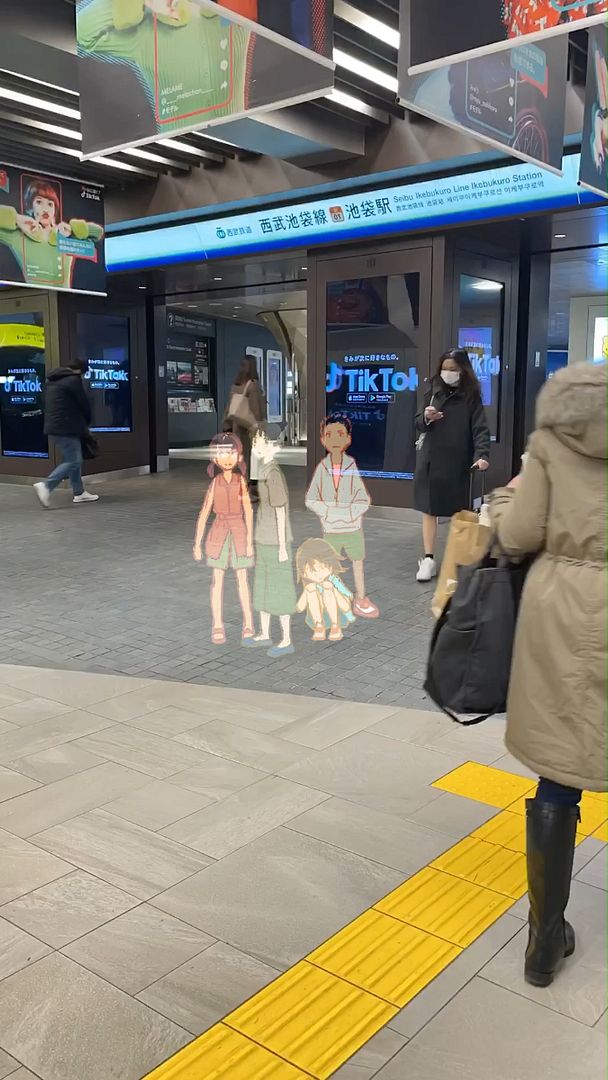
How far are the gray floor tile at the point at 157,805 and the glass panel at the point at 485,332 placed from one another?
7.10 metres

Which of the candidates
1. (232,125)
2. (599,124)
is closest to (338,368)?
(232,125)

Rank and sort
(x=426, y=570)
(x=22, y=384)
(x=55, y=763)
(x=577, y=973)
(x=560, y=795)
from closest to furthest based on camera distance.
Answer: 1. (x=560, y=795)
2. (x=577, y=973)
3. (x=55, y=763)
4. (x=426, y=570)
5. (x=22, y=384)

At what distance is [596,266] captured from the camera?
1203 centimetres

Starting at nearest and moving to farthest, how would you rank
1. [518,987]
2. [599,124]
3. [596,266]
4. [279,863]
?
1. [518,987]
2. [279,863]
3. [599,124]
4. [596,266]

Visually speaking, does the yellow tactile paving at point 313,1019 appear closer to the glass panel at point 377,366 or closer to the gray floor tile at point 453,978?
the gray floor tile at point 453,978

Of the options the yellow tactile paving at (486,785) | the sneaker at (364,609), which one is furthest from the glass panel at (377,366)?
the yellow tactile paving at (486,785)

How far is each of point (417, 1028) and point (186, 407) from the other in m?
15.3

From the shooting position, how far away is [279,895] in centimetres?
252

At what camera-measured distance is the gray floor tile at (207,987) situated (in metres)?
2.04

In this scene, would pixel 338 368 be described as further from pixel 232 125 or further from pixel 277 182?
pixel 232 125

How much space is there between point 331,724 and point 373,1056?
1.93 metres

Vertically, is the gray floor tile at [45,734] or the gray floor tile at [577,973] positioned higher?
the gray floor tile at [45,734]

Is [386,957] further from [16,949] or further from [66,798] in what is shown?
[66,798]

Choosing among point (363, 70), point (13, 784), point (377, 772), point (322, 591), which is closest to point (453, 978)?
point (377, 772)
